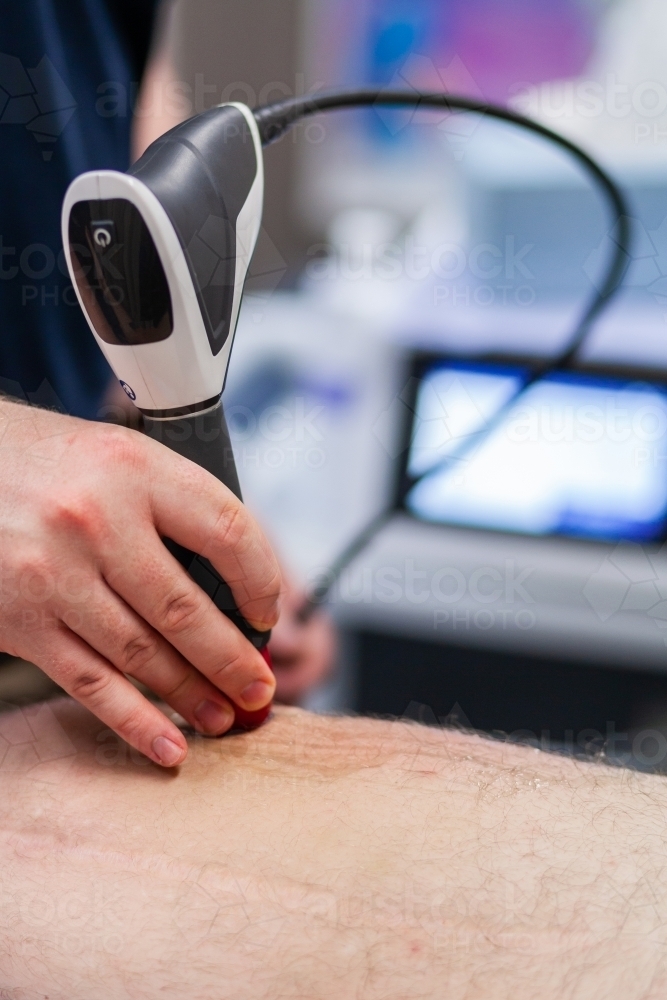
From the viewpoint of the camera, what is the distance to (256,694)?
0.55 meters

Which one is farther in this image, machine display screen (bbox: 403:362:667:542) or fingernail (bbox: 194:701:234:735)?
machine display screen (bbox: 403:362:667:542)

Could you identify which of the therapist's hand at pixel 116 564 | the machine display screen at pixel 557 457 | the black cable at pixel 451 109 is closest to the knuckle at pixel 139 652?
the therapist's hand at pixel 116 564

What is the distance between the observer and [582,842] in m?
0.47

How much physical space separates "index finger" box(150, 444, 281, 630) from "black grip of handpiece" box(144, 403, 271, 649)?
0.04 ft

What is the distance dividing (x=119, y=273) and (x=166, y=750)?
1.04 feet

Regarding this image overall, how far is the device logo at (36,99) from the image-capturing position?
702mm

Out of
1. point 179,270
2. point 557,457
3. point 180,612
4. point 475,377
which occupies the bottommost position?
point 557,457

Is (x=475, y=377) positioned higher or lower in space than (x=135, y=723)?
lower

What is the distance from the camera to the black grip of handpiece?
1.69 ft

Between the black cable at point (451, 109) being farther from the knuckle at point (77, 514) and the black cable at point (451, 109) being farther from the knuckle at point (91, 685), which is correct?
the knuckle at point (91, 685)

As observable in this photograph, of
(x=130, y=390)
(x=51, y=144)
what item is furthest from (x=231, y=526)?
(x=51, y=144)

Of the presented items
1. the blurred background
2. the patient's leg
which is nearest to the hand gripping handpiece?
the patient's leg

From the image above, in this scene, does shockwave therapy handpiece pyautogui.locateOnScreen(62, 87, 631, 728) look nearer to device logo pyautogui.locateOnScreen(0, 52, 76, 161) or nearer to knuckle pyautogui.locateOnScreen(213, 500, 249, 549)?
knuckle pyautogui.locateOnScreen(213, 500, 249, 549)

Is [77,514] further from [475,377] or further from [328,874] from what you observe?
[475,377]
